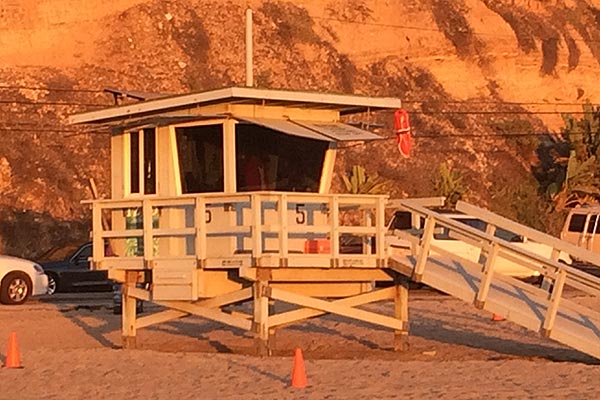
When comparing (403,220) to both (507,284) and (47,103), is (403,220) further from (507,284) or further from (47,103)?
(47,103)

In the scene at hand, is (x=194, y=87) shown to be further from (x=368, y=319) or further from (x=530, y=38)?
(x=368, y=319)

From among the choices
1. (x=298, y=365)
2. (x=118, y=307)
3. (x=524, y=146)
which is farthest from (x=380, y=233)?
(x=524, y=146)

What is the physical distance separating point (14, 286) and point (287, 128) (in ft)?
45.1

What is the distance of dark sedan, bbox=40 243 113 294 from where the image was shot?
3488 centimetres

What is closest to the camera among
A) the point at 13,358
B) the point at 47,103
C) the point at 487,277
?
the point at 487,277

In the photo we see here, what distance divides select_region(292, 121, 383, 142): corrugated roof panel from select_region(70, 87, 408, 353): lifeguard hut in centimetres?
2

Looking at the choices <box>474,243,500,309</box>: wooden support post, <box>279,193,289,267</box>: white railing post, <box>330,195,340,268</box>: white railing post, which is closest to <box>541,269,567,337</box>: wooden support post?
<box>474,243,500,309</box>: wooden support post

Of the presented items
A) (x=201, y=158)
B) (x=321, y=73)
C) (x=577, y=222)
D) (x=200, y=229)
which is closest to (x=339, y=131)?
(x=201, y=158)

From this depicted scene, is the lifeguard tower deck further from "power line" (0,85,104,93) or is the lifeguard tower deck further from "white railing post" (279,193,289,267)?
"power line" (0,85,104,93)

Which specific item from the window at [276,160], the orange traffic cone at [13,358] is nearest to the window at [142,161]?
the window at [276,160]

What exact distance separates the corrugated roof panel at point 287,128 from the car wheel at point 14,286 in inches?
518

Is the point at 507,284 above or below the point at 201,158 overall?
below

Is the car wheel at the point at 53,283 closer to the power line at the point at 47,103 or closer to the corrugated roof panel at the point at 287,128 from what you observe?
the corrugated roof panel at the point at 287,128

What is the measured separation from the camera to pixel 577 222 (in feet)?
127
